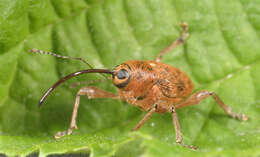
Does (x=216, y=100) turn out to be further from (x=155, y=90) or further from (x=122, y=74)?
(x=122, y=74)

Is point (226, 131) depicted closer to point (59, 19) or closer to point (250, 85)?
point (250, 85)

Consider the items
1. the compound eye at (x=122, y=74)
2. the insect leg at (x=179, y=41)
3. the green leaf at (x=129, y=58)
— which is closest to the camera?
the compound eye at (x=122, y=74)

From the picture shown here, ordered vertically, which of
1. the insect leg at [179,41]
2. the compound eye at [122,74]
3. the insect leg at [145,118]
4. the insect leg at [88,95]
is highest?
the insect leg at [179,41]

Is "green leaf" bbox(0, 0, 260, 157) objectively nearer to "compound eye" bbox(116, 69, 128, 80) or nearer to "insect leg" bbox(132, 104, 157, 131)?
"insect leg" bbox(132, 104, 157, 131)

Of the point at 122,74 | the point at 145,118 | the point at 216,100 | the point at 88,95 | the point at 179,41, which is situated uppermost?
the point at 179,41

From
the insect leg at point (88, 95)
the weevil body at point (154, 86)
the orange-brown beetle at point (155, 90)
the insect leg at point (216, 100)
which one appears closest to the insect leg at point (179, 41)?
the orange-brown beetle at point (155, 90)

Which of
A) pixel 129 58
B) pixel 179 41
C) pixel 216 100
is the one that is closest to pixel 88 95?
pixel 129 58

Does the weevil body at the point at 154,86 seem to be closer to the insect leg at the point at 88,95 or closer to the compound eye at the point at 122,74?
the compound eye at the point at 122,74

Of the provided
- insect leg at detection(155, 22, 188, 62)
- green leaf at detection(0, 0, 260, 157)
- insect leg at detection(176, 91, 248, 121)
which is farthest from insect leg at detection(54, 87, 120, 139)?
insect leg at detection(176, 91, 248, 121)
